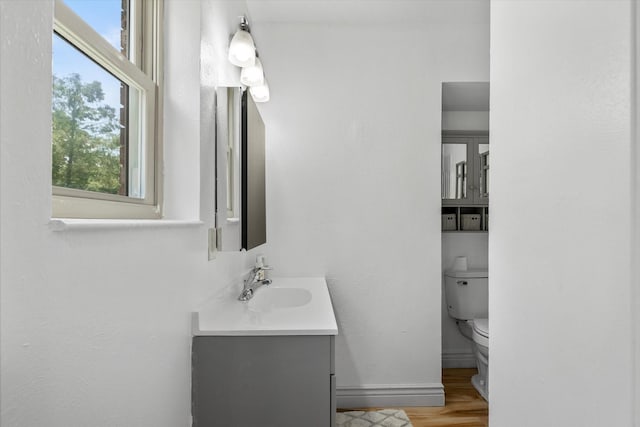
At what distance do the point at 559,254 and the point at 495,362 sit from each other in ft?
1.45

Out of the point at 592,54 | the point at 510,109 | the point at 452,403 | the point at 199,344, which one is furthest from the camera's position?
the point at 452,403

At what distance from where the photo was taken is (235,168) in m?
1.63

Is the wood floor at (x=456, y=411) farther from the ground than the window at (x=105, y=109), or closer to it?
closer to it

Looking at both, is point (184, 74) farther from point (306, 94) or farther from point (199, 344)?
point (306, 94)

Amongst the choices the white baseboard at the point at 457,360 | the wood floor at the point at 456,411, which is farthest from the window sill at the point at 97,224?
the white baseboard at the point at 457,360

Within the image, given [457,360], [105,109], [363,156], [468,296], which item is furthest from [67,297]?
[457,360]

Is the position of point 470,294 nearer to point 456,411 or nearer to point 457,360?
point 457,360

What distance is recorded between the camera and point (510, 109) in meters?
0.95

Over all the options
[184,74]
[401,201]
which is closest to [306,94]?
[401,201]

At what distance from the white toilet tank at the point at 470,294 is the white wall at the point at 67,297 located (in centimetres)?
212

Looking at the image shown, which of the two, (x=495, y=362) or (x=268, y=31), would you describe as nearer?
(x=495, y=362)

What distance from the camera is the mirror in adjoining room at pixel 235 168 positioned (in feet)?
5.00

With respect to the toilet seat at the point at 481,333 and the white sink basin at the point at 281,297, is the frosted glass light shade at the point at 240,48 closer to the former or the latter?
the white sink basin at the point at 281,297

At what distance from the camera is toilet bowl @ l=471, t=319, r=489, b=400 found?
7.55 feet
